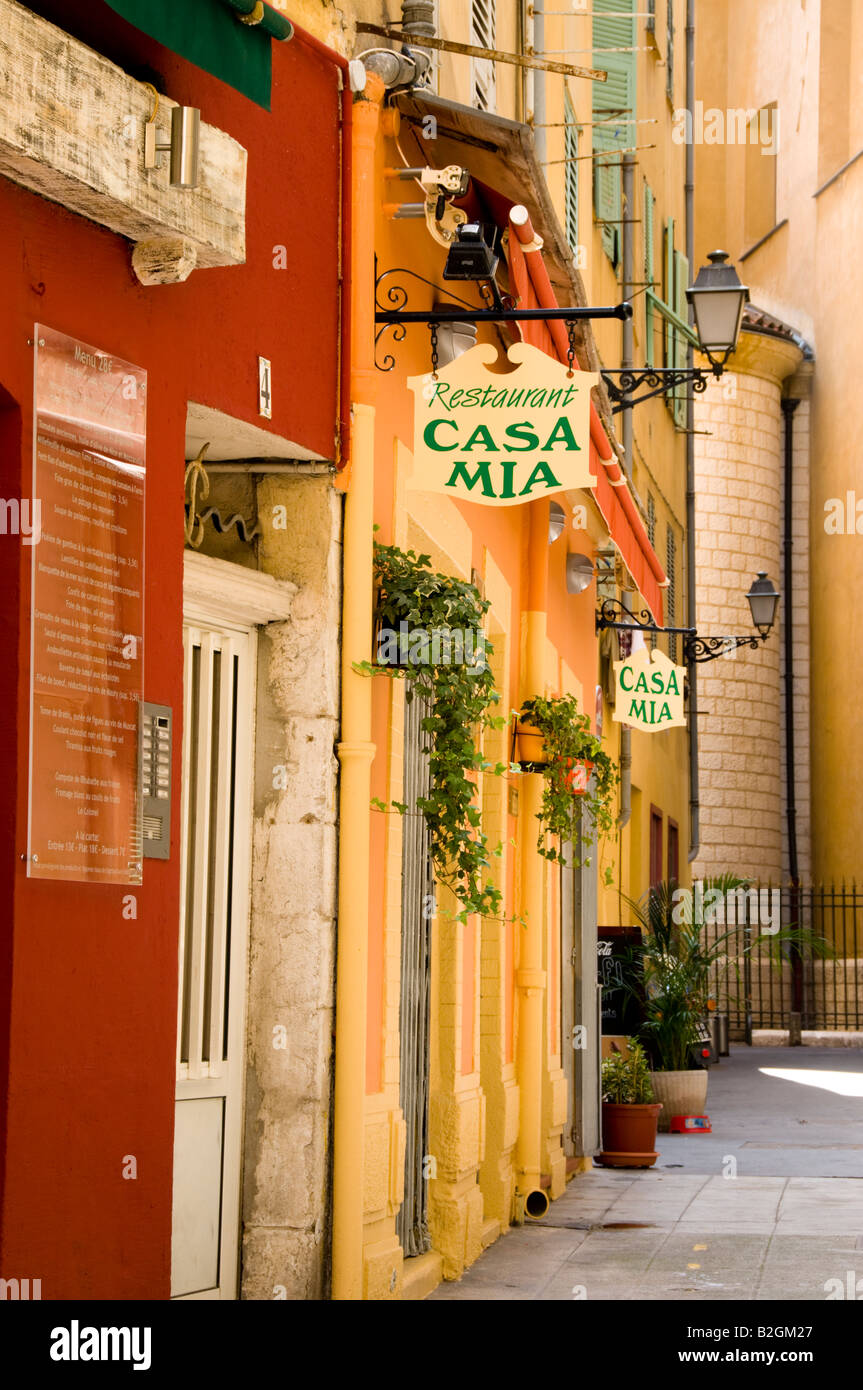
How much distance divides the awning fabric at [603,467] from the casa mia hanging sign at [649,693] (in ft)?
1.08

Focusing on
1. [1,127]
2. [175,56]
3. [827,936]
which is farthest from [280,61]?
[827,936]

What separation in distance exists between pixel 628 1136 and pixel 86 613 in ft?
27.5

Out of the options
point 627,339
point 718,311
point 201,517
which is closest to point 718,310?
point 718,311

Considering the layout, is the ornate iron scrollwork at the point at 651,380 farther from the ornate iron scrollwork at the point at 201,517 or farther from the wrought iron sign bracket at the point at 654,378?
the ornate iron scrollwork at the point at 201,517

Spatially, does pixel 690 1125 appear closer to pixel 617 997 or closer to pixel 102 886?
pixel 617 997

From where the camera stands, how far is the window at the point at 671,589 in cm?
2131

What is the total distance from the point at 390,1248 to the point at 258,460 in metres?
2.74

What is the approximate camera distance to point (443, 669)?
653 centimetres

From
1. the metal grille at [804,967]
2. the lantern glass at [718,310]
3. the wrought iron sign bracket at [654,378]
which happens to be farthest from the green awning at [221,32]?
the metal grille at [804,967]

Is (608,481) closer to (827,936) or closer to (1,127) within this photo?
(1,127)

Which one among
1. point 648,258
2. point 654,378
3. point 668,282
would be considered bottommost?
point 654,378

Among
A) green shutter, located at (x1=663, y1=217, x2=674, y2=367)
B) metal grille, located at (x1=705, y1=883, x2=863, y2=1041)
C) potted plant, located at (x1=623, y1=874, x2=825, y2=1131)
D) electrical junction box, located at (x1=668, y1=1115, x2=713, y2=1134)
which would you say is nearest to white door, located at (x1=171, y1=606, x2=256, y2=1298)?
potted plant, located at (x1=623, y1=874, x2=825, y2=1131)

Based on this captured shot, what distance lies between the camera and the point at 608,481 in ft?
33.9

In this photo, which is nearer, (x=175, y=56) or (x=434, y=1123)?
(x=175, y=56)
